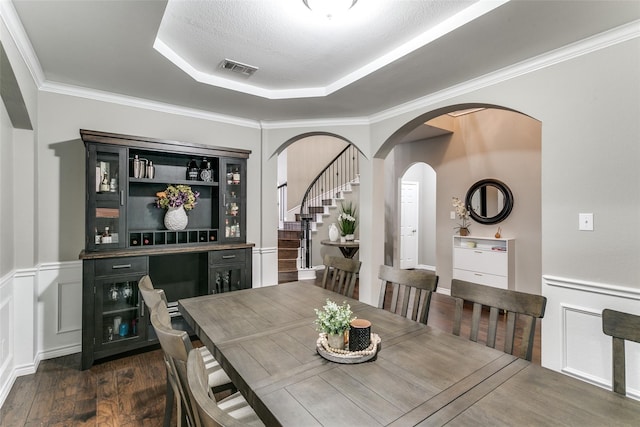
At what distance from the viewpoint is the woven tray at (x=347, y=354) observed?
4.33ft

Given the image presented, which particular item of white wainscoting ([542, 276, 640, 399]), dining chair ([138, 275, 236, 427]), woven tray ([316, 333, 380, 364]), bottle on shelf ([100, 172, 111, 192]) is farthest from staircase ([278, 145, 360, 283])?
woven tray ([316, 333, 380, 364])

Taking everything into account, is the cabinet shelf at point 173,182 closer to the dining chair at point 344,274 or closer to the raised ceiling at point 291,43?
the raised ceiling at point 291,43

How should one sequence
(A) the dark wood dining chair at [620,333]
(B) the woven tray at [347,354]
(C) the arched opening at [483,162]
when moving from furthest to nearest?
(C) the arched opening at [483,162] < (B) the woven tray at [347,354] < (A) the dark wood dining chair at [620,333]

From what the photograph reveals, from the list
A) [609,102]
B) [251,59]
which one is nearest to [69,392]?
[251,59]

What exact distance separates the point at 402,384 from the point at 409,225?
6.86m

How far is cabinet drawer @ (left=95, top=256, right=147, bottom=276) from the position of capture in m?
2.81

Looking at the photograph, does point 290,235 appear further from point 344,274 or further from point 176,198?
point 344,274

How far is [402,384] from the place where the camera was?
1.16m

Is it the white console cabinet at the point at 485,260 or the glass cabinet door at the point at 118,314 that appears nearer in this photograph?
the glass cabinet door at the point at 118,314

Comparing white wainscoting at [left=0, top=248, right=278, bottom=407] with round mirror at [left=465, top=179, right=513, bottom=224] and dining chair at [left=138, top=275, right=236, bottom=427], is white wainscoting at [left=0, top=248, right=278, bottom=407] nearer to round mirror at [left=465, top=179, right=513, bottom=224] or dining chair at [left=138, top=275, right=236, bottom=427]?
dining chair at [left=138, top=275, right=236, bottom=427]

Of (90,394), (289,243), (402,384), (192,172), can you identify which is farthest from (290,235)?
(402,384)

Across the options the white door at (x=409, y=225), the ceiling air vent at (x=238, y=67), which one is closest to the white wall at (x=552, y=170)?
the ceiling air vent at (x=238, y=67)

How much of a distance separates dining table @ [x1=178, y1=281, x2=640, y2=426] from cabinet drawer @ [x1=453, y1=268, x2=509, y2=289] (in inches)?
126

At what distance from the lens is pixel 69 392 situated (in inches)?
95.0
